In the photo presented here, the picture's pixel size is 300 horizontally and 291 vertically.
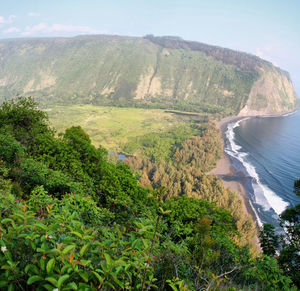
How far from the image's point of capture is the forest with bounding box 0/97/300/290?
281cm

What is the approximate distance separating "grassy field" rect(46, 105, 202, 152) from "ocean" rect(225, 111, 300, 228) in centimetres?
3880

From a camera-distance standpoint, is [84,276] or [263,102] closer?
[84,276]

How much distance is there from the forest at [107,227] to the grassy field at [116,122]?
169ft

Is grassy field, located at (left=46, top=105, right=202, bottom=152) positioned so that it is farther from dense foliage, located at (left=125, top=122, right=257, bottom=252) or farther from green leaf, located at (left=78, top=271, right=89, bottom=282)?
green leaf, located at (left=78, top=271, right=89, bottom=282)

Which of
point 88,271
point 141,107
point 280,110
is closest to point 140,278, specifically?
point 88,271

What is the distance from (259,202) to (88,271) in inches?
2193

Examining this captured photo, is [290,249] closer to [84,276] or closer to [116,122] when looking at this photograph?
[84,276]

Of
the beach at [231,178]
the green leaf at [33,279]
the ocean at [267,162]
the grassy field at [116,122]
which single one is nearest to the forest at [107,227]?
the green leaf at [33,279]

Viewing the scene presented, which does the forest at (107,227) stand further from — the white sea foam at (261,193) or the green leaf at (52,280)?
the white sea foam at (261,193)

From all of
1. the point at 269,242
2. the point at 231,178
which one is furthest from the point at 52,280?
the point at 231,178

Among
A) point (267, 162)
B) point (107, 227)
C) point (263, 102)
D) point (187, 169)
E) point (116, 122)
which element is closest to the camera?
point (107, 227)

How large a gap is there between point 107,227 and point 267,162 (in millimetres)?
79871

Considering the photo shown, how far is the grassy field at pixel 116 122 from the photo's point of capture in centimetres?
10006

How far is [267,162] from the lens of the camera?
7350 centimetres
